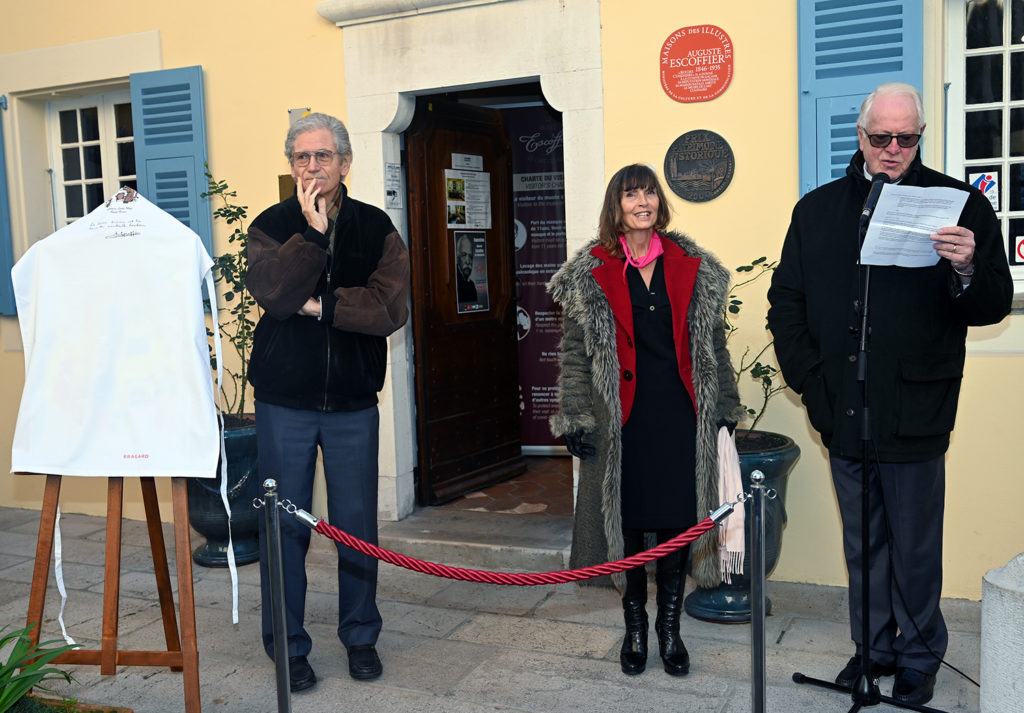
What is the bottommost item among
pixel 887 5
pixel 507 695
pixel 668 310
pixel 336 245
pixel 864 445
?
pixel 507 695

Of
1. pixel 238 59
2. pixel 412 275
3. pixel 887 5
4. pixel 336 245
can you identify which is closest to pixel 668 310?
pixel 336 245

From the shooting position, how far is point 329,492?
3965 millimetres

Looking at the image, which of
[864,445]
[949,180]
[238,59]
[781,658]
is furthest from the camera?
[238,59]

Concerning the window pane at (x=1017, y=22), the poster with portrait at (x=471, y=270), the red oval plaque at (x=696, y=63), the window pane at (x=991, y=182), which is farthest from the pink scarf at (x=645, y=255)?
the poster with portrait at (x=471, y=270)

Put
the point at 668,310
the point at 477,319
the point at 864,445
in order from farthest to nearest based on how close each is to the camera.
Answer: the point at 477,319 → the point at 668,310 → the point at 864,445

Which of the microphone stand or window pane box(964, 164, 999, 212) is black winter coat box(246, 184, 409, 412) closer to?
the microphone stand

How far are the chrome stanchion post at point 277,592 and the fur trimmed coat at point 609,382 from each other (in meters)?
1.14

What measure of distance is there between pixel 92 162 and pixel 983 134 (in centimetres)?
570

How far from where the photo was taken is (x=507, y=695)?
377 cm

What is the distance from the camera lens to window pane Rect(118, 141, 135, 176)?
6.78 m

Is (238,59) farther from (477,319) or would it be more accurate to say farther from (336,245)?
(336,245)

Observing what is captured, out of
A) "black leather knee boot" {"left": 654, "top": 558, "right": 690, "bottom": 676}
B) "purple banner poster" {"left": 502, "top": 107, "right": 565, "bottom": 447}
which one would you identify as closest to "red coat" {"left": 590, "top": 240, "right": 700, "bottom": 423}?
"black leather knee boot" {"left": 654, "top": 558, "right": 690, "bottom": 676}

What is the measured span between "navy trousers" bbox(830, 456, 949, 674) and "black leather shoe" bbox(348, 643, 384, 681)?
6.12ft

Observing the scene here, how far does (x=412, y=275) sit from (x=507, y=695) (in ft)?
9.78
